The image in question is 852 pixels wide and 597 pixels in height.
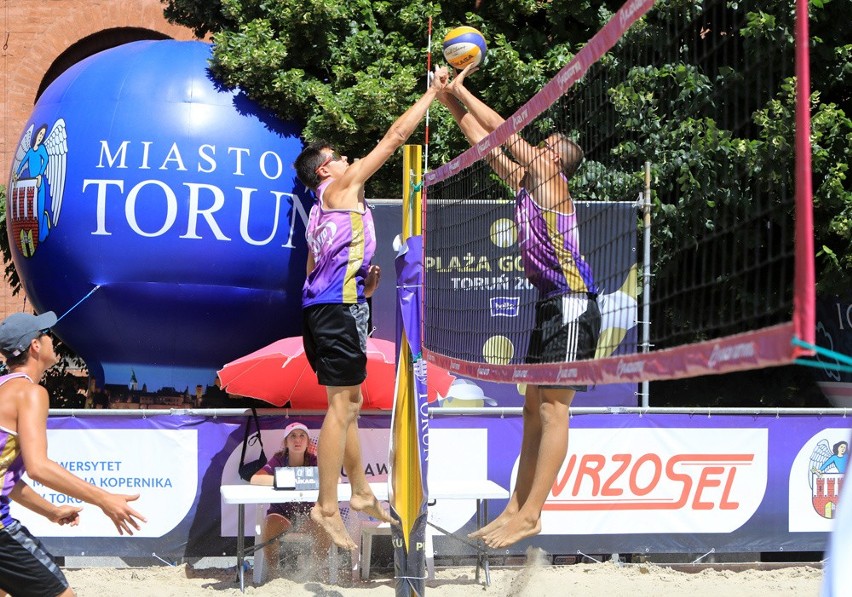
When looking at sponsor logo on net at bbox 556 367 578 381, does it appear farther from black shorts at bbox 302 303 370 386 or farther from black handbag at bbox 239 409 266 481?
black handbag at bbox 239 409 266 481

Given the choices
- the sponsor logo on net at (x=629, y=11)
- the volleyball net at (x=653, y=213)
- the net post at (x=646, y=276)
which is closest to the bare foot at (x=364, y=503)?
the volleyball net at (x=653, y=213)

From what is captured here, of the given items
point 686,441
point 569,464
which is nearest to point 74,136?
point 569,464

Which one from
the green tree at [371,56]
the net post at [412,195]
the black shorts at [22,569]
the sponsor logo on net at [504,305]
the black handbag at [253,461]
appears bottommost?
the black shorts at [22,569]

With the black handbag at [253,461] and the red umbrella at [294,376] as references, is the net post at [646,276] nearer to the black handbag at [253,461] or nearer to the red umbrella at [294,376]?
the red umbrella at [294,376]

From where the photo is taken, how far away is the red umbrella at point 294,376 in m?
7.52

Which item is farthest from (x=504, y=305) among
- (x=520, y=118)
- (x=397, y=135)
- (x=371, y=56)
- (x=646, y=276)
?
(x=371, y=56)

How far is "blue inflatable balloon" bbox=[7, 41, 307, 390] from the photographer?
8.52m

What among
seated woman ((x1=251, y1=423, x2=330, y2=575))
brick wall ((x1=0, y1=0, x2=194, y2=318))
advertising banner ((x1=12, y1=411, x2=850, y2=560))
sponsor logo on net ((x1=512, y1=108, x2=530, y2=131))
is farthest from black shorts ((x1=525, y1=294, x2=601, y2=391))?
brick wall ((x1=0, y1=0, x2=194, y2=318))

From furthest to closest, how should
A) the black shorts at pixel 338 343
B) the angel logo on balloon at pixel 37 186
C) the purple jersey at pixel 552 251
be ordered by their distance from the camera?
1. the angel logo on balloon at pixel 37 186
2. the black shorts at pixel 338 343
3. the purple jersey at pixel 552 251

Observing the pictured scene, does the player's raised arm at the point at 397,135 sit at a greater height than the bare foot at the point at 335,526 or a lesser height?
greater

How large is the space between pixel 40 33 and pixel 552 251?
12733 millimetres

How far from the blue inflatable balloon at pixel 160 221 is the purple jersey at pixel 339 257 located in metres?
2.81

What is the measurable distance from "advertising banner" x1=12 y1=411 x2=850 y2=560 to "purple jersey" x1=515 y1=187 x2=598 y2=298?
3.09m

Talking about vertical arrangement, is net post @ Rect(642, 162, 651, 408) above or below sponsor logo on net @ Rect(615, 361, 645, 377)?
above
